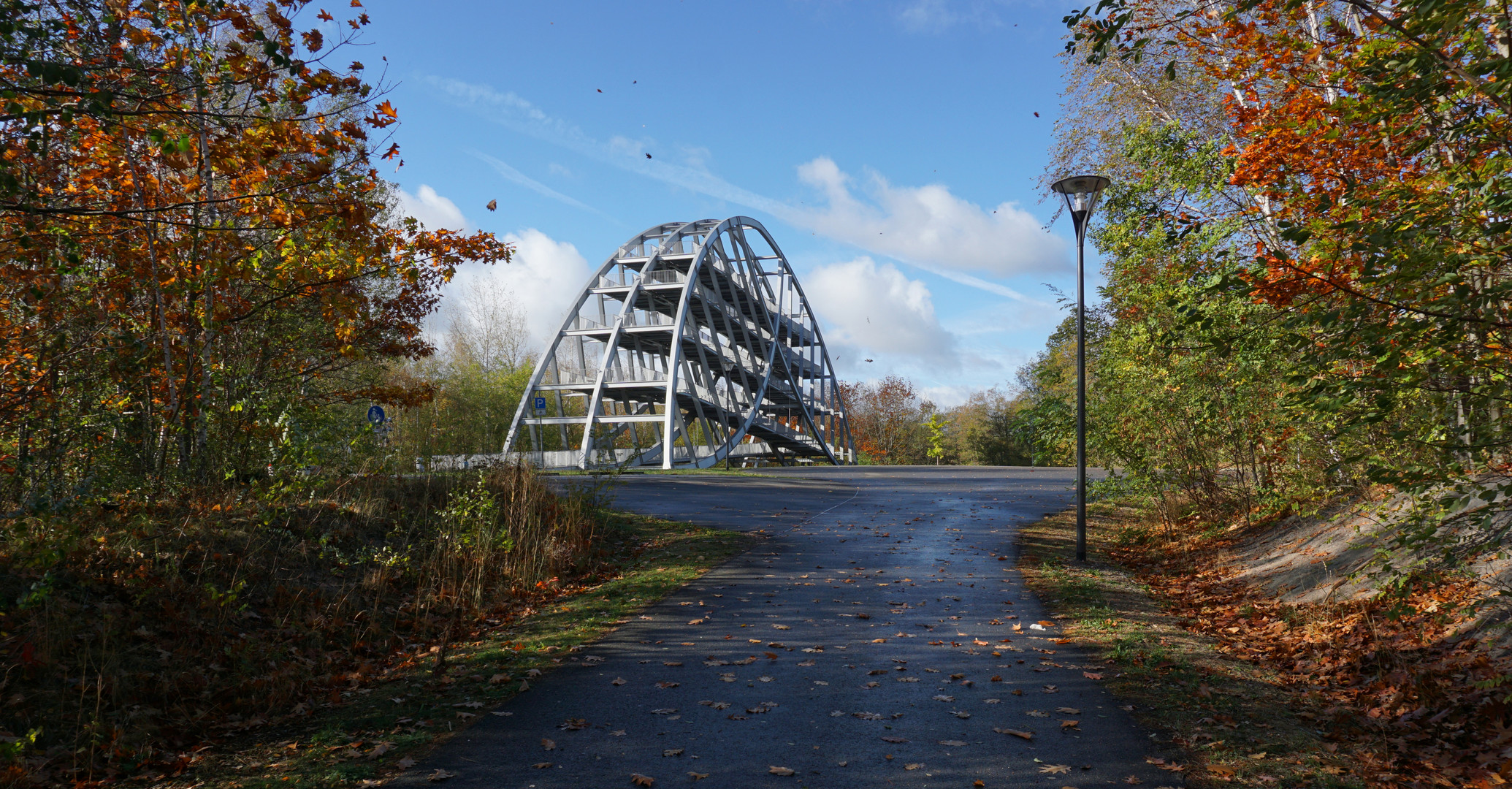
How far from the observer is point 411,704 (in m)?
5.66

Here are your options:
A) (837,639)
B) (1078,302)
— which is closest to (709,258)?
(1078,302)

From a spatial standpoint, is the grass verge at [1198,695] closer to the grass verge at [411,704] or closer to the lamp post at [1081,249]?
the lamp post at [1081,249]

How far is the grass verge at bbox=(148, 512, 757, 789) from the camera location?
463 cm

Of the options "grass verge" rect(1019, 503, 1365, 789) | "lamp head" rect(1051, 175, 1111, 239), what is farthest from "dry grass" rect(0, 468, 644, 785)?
"lamp head" rect(1051, 175, 1111, 239)

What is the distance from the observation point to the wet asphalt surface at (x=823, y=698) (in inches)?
179

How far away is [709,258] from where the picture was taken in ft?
165

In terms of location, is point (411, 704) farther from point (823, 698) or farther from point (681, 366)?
point (681, 366)

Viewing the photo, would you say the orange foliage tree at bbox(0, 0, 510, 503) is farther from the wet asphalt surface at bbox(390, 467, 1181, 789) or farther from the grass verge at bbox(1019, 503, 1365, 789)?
the grass verge at bbox(1019, 503, 1365, 789)

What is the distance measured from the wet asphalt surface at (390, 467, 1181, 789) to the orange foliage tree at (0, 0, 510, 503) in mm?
3619

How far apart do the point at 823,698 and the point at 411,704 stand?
265cm

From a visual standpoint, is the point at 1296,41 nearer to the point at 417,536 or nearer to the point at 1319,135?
the point at 1319,135

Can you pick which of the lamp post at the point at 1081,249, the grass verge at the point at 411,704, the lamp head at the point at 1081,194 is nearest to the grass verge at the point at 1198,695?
the lamp post at the point at 1081,249

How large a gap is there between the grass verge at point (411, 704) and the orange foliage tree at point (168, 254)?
7.42 feet

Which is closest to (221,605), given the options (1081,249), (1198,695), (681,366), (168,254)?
(168,254)
